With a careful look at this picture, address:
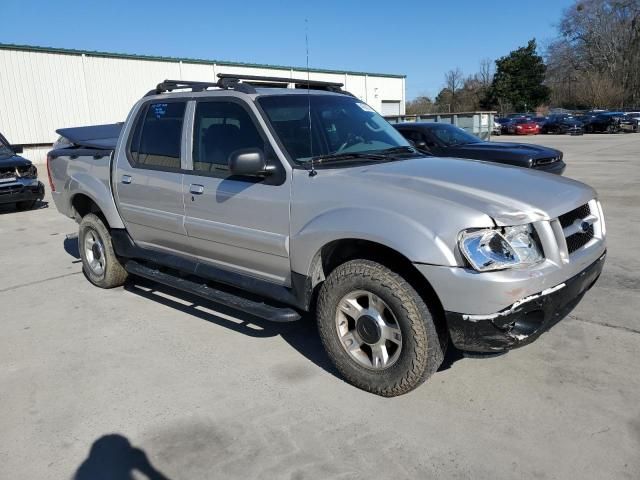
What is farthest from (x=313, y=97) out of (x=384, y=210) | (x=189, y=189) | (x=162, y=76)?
(x=162, y=76)

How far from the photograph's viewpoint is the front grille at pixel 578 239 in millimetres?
3442

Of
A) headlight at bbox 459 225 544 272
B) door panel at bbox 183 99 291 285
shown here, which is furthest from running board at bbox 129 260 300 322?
headlight at bbox 459 225 544 272

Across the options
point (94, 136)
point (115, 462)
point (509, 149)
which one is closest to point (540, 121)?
point (509, 149)

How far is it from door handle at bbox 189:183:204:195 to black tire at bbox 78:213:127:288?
1.77 meters

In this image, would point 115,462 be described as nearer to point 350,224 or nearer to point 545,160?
point 350,224

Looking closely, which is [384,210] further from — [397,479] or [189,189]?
[189,189]

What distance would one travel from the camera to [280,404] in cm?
351

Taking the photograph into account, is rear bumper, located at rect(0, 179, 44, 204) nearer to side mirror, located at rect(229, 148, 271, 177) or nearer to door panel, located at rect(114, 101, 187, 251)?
door panel, located at rect(114, 101, 187, 251)

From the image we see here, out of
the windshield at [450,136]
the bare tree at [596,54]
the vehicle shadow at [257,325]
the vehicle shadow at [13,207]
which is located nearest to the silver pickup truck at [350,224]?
the vehicle shadow at [257,325]

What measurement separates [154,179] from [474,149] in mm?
6774

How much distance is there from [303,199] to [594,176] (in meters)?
12.9

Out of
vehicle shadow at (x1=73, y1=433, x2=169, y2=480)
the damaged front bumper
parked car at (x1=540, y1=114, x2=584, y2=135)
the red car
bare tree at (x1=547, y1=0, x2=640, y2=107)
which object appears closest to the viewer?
vehicle shadow at (x1=73, y1=433, x2=169, y2=480)

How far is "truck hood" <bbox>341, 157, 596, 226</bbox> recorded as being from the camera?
10.2 feet

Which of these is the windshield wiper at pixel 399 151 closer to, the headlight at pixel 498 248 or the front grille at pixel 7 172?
the headlight at pixel 498 248
